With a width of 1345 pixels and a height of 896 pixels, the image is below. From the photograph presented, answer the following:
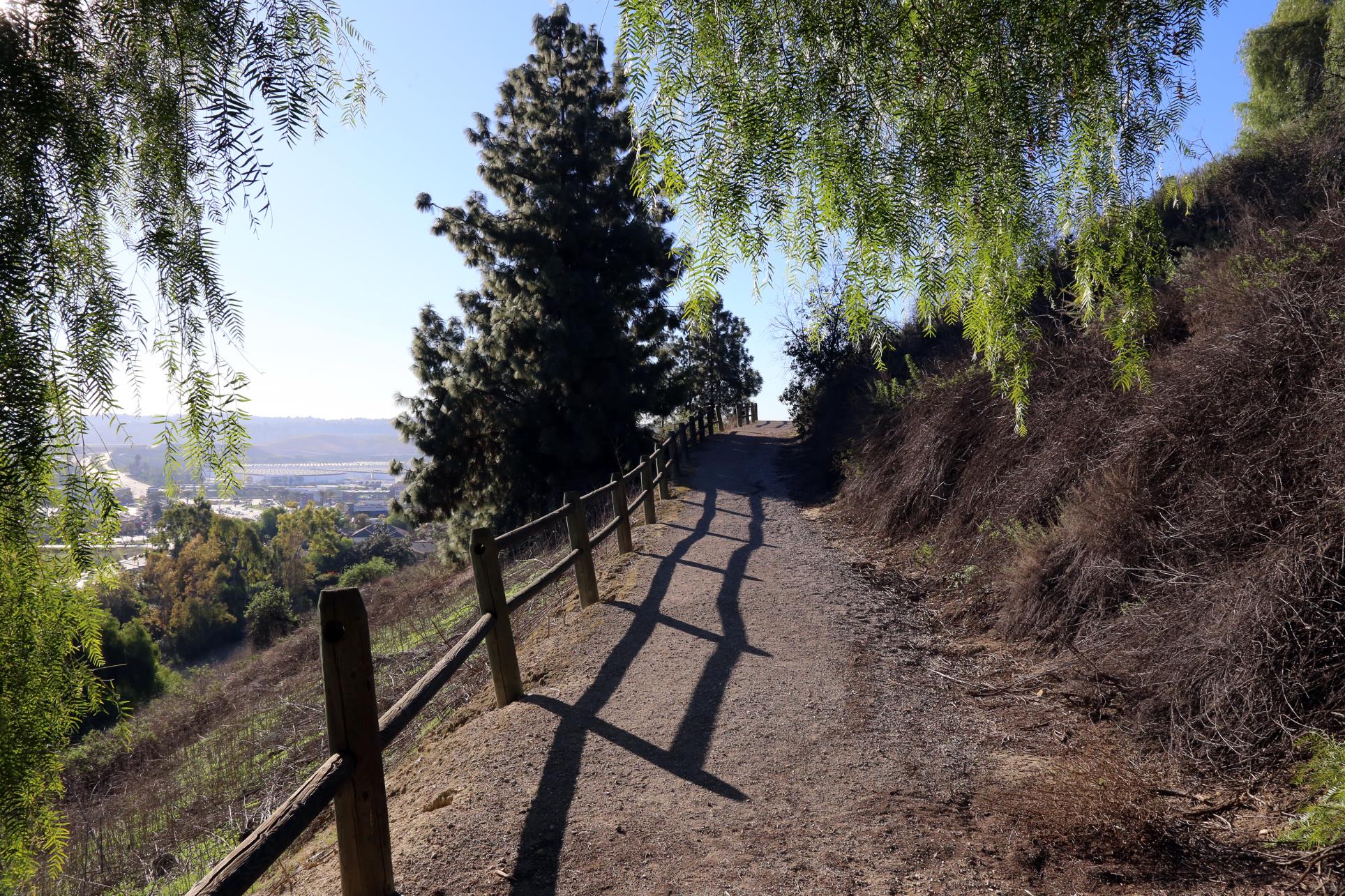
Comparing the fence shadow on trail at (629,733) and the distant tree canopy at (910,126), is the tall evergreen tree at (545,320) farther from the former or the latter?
the distant tree canopy at (910,126)

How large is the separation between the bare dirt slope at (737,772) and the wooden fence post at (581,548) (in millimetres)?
378

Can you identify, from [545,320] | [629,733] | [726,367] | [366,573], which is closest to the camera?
[629,733]

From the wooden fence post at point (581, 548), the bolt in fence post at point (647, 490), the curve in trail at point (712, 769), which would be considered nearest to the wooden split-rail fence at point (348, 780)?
the curve in trail at point (712, 769)

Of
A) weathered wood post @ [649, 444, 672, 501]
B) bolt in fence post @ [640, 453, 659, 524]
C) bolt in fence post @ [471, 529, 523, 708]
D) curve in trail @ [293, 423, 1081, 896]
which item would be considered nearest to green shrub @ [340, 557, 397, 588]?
weathered wood post @ [649, 444, 672, 501]

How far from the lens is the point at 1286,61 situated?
1828 cm

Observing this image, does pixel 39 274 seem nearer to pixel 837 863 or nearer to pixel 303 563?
pixel 837 863

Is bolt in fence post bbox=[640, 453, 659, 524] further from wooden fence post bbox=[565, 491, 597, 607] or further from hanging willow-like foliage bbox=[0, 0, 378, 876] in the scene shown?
hanging willow-like foliage bbox=[0, 0, 378, 876]

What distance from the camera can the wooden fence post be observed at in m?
7.82

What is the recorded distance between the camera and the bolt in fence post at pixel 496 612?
5.39 meters

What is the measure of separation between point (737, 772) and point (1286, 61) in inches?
883

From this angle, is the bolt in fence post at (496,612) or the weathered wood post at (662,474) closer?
the bolt in fence post at (496,612)

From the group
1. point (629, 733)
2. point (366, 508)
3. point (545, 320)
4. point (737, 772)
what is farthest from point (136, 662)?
point (366, 508)

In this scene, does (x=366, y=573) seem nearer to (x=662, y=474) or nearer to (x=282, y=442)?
(x=662, y=474)

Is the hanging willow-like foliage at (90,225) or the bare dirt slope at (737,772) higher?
the hanging willow-like foliage at (90,225)
